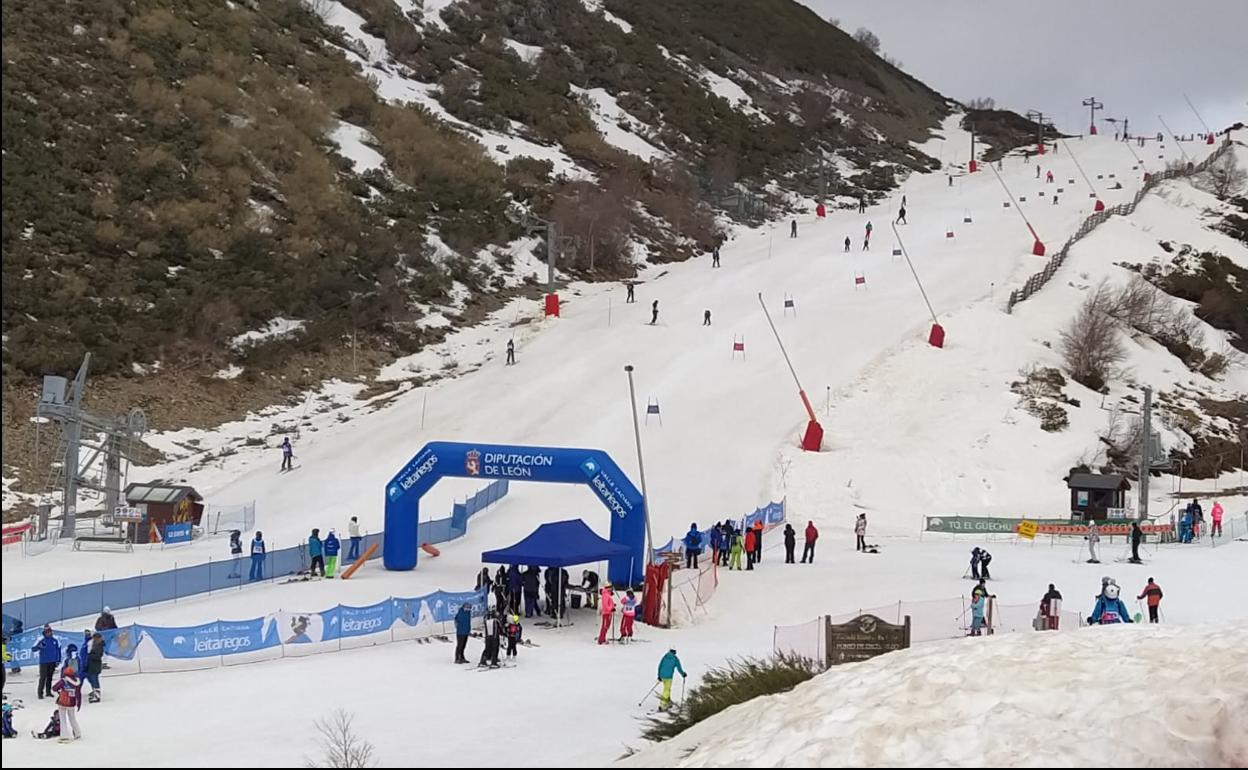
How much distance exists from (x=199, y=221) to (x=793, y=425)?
3089 cm

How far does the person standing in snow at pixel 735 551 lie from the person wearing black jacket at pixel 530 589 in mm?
6769

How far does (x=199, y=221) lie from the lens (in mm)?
58844

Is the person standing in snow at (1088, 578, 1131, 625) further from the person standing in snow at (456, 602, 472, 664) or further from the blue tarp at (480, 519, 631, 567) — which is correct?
the person standing in snow at (456, 602, 472, 664)

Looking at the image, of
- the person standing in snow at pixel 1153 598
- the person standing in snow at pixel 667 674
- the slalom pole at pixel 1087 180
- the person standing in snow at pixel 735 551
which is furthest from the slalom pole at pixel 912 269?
the person standing in snow at pixel 667 674

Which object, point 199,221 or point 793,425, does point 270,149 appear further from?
point 793,425

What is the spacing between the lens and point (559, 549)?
26.0 metres

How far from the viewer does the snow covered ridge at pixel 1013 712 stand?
1024 cm

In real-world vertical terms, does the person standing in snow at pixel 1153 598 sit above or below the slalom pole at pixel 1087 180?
below

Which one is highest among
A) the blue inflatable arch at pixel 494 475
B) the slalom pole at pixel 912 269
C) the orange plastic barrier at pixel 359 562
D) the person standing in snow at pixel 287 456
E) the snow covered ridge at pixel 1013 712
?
the slalom pole at pixel 912 269

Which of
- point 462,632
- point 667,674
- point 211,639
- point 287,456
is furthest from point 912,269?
point 667,674

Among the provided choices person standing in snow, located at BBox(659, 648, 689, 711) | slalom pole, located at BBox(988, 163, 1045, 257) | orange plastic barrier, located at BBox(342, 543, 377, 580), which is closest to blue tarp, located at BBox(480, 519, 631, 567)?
orange plastic barrier, located at BBox(342, 543, 377, 580)

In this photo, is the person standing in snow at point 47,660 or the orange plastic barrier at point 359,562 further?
the orange plastic barrier at point 359,562

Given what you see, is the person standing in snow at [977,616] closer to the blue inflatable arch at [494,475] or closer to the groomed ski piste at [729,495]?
the groomed ski piste at [729,495]

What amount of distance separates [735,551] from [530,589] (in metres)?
7.17
